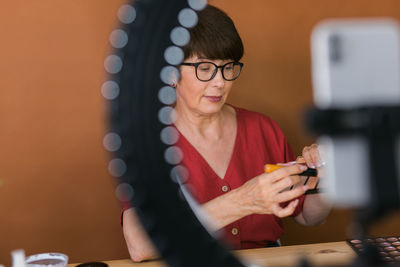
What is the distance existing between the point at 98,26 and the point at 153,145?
1625 mm

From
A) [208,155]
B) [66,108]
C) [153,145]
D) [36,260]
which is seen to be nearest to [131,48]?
[153,145]

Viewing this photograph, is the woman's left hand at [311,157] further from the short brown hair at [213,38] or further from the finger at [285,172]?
the short brown hair at [213,38]

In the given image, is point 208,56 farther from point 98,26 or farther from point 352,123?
point 352,123

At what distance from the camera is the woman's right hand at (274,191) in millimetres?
1301

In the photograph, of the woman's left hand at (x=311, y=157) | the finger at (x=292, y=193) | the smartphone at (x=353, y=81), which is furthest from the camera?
the woman's left hand at (x=311, y=157)

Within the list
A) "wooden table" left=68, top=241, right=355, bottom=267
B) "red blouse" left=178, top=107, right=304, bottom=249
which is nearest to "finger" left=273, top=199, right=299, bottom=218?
"wooden table" left=68, top=241, right=355, bottom=267

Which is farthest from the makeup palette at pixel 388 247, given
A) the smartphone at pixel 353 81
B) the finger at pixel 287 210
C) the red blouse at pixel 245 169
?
the smartphone at pixel 353 81

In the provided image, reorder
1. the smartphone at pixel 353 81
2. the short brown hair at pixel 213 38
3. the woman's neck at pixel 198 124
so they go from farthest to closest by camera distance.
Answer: the woman's neck at pixel 198 124 → the short brown hair at pixel 213 38 → the smartphone at pixel 353 81

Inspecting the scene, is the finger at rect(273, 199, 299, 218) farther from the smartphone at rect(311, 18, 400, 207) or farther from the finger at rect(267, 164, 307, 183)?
the smartphone at rect(311, 18, 400, 207)

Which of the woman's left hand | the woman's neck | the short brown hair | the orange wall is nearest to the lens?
the woman's left hand

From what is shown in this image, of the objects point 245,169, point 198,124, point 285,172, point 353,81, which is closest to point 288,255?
point 285,172

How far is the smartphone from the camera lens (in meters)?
0.40

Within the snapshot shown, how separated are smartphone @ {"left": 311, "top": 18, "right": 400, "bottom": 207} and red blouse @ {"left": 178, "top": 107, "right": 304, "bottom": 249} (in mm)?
1181

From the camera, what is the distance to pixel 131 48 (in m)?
0.49
